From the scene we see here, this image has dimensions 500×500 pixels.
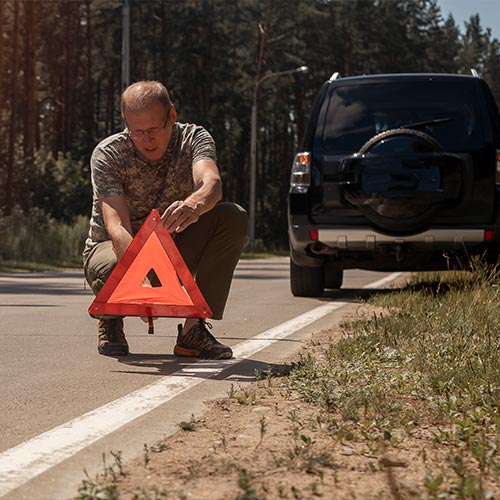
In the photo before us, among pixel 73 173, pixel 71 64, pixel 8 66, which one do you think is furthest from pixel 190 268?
pixel 71 64

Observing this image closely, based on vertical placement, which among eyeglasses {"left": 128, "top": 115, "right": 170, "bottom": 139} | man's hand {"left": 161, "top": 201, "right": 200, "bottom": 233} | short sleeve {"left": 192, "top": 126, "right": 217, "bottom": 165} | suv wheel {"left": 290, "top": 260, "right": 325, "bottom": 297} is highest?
eyeglasses {"left": 128, "top": 115, "right": 170, "bottom": 139}

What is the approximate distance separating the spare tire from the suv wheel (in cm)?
141

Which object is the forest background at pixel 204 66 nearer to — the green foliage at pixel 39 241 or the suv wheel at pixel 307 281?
the green foliage at pixel 39 241

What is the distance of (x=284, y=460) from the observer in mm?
4102

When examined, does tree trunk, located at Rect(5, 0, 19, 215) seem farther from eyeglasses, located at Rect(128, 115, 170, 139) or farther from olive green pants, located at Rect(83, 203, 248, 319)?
eyeglasses, located at Rect(128, 115, 170, 139)

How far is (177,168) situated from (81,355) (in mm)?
1258

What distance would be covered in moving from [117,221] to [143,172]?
46 centimetres

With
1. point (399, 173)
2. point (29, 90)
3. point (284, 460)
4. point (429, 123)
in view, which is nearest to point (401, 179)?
point (399, 173)

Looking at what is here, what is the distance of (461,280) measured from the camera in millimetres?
12617

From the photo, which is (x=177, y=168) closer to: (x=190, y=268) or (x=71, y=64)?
(x=190, y=268)

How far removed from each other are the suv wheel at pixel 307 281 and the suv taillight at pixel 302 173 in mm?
1144

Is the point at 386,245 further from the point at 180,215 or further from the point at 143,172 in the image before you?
the point at 180,215

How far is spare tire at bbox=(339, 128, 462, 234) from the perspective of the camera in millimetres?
11359

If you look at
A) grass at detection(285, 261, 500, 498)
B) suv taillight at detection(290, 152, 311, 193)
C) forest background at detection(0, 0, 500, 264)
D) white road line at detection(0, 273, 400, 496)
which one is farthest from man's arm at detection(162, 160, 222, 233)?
forest background at detection(0, 0, 500, 264)
